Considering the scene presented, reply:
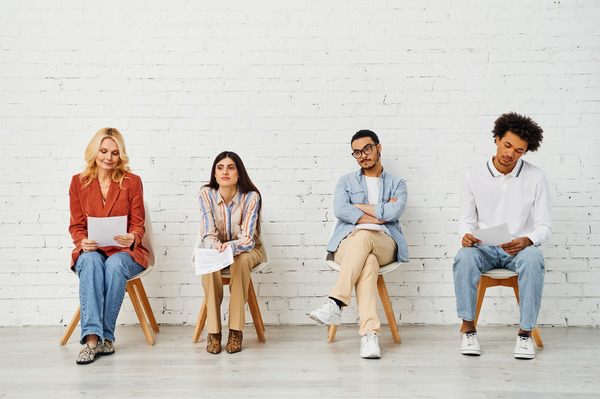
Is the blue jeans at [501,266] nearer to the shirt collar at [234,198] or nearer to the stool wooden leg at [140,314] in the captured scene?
the shirt collar at [234,198]

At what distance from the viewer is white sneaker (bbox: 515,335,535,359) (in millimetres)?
3070

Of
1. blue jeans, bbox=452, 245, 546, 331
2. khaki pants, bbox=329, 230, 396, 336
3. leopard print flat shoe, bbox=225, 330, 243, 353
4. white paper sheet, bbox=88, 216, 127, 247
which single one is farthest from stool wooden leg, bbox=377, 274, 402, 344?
white paper sheet, bbox=88, 216, 127, 247

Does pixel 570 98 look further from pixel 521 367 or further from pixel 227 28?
pixel 227 28

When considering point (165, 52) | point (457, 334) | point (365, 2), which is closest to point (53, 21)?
point (165, 52)

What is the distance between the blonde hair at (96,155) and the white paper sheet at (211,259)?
2.30 ft

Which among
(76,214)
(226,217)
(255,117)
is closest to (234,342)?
(226,217)

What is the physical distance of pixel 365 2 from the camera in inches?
157

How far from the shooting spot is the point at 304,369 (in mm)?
2912

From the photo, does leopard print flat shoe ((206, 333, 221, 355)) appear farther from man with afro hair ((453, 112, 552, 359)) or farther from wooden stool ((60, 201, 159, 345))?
man with afro hair ((453, 112, 552, 359))

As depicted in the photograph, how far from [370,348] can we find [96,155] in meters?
1.95

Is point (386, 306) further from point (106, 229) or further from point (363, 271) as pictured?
point (106, 229)

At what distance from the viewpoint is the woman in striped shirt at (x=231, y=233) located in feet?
10.8

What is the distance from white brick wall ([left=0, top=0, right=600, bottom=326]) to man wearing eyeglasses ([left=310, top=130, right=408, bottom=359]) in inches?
12.3

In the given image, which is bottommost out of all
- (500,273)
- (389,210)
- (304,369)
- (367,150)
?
(304,369)
